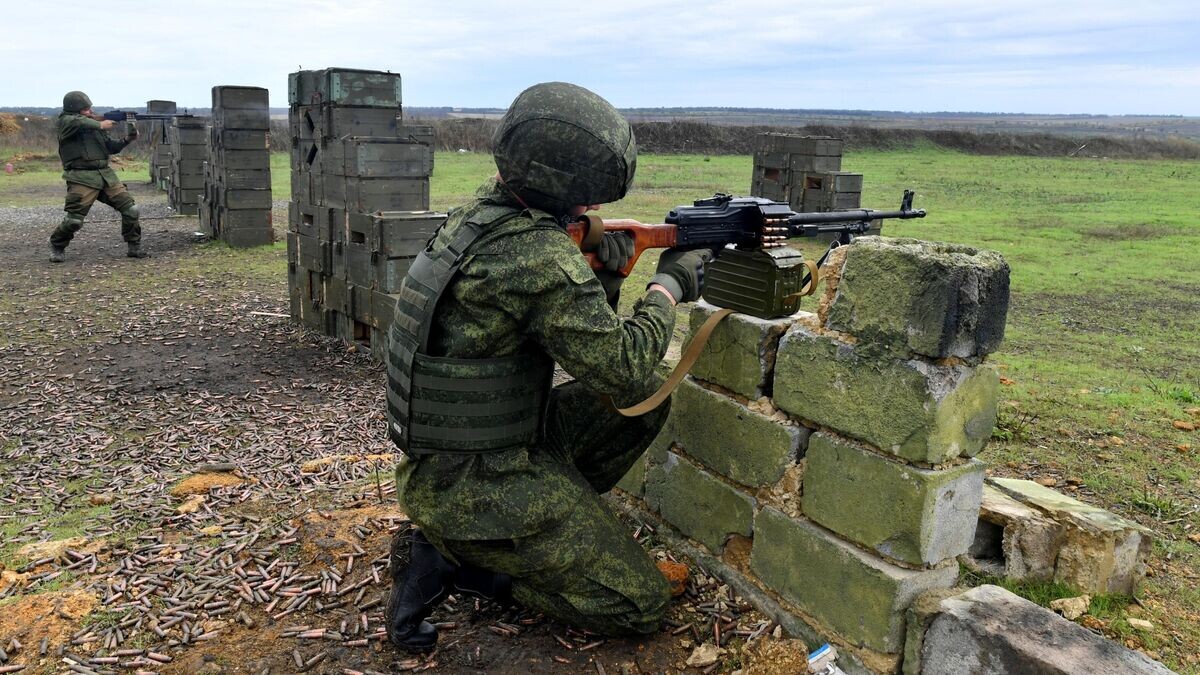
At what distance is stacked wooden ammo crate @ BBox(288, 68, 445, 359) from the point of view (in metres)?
8.60

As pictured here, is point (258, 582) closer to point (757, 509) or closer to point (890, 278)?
point (757, 509)

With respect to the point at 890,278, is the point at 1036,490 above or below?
below

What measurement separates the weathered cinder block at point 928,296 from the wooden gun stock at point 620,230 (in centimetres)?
78

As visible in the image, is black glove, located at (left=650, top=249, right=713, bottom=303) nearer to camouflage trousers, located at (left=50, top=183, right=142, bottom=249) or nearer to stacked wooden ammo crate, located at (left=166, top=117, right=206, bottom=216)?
camouflage trousers, located at (left=50, top=183, right=142, bottom=249)

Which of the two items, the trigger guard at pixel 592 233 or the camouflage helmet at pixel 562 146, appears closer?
the camouflage helmet at pixel 562 146

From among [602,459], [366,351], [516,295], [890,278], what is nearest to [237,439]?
[366,351]

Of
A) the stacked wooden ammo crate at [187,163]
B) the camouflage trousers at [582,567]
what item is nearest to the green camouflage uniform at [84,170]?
the stacked wooden ammo crate at [187,163]

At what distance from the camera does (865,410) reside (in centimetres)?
326

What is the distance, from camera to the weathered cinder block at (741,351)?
3.71 m

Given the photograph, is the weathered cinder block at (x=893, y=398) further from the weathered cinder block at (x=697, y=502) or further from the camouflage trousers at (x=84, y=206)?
the camouflage trousers at (x=84, y=206)

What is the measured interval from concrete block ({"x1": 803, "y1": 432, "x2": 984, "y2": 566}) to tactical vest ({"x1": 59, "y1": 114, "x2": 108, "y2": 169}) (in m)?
13.5

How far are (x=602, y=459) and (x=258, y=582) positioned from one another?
5.43 feet

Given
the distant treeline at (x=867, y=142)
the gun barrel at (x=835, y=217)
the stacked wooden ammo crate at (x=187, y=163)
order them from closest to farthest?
1. the gun barrel at (x=835, y=217)
2. the stacked wooden ammo crate at (x=187, y=163)
3. the distant treeline at (x=867, y=142)

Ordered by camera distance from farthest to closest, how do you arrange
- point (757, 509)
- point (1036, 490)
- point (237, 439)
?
point (237, 439), point (1036, 490), point (757, 509)
